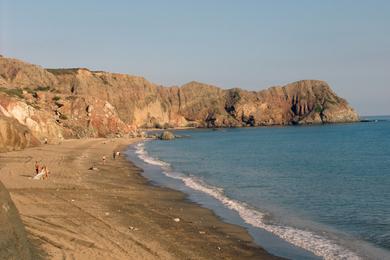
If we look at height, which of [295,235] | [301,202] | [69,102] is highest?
[69,102]

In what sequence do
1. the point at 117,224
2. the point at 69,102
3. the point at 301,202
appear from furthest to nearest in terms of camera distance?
the point at 69,102
the point at 301,202
the point at 117,224

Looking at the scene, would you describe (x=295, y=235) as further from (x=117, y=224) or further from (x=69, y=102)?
(x=69, y=102)

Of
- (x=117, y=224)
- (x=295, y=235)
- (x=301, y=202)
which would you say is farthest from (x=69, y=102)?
(x=295, y=235)

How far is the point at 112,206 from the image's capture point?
2000 cm

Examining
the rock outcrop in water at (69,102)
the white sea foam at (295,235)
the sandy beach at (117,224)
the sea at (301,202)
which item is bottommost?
the sea at (301,202)

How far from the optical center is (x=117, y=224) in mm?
16281

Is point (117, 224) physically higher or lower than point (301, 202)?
higher

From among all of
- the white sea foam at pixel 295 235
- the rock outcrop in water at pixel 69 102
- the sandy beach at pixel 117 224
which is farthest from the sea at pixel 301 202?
the rock outcrop in water at pixel 69 102

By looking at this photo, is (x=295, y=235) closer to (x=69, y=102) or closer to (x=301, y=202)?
(x=301, y=202)

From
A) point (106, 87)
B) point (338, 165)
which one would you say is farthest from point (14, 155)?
point (106, 87)

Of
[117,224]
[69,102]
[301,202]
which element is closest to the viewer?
[117,224]

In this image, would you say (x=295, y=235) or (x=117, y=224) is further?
(x=295, y=235)

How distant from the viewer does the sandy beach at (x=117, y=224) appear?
12732 mm

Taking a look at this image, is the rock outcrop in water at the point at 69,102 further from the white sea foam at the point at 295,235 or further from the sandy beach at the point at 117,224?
the white sea foam at the point at 295,235
